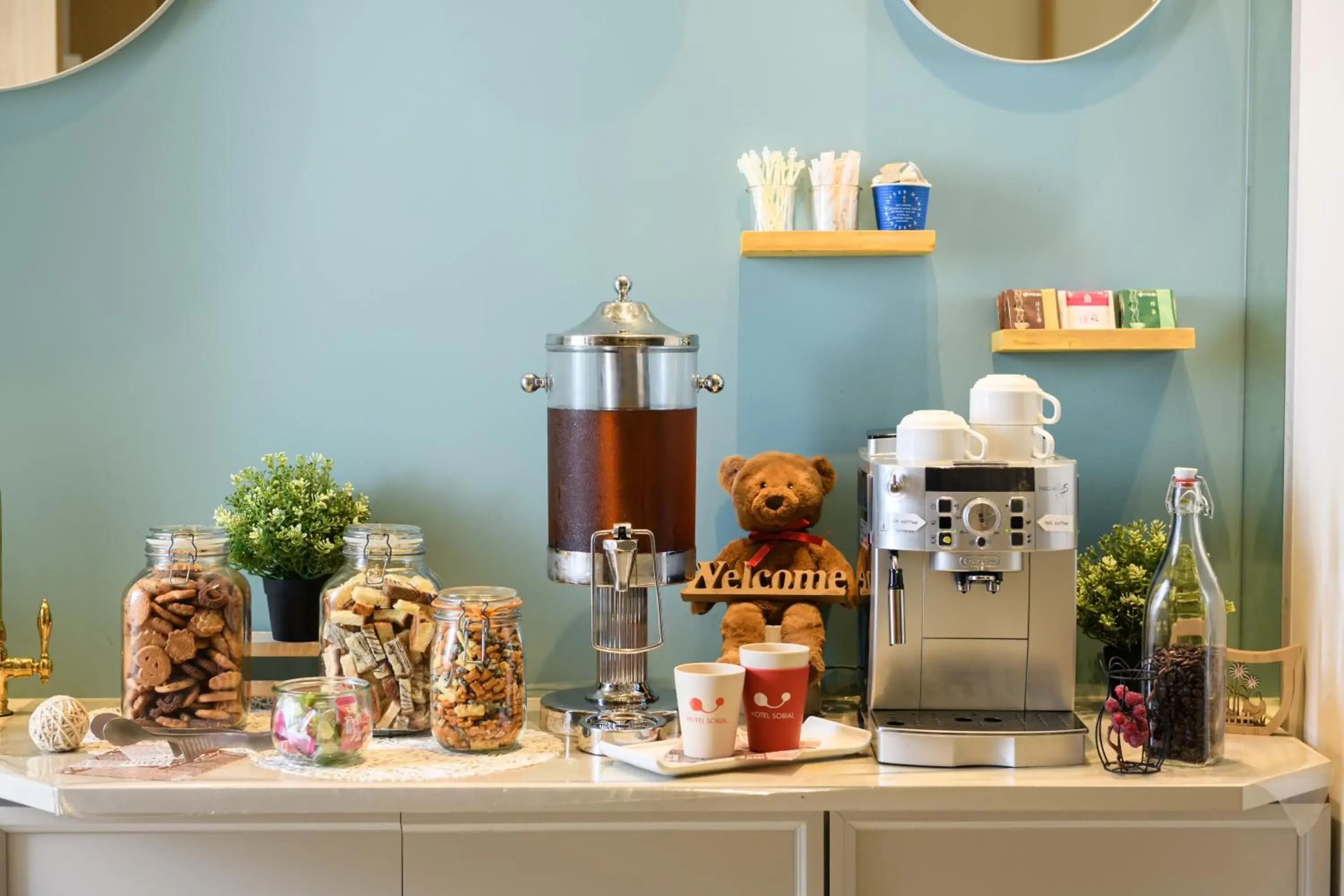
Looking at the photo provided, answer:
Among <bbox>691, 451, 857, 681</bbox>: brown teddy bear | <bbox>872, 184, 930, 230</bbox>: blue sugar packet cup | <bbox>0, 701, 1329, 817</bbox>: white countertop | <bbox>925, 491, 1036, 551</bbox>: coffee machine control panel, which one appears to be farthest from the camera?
<bbox>872, 184, 930, 230</bbox>: blue sugar packet cup

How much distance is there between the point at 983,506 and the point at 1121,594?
363 millimetres

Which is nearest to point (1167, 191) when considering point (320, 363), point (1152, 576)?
point (1152, 576)

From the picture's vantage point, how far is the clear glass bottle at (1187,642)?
162cm

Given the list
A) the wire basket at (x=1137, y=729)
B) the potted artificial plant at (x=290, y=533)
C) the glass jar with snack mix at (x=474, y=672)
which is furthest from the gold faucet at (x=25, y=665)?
the wire basket at (x=1137, y=729)

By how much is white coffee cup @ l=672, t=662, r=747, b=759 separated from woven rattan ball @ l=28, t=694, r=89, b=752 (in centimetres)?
77

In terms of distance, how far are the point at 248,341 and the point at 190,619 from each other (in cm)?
51

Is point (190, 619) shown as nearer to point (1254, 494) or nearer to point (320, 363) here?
point (320, 363)

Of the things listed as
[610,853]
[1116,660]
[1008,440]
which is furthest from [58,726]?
[1116,660]

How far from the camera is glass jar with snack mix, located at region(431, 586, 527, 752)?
1630 mm

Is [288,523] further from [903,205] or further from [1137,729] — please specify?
[1137,729]

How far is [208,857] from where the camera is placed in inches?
61.2

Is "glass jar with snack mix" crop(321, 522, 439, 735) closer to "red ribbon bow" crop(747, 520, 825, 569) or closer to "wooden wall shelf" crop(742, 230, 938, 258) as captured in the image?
"red ribbon bow" crop(747, 520, 825, 569)

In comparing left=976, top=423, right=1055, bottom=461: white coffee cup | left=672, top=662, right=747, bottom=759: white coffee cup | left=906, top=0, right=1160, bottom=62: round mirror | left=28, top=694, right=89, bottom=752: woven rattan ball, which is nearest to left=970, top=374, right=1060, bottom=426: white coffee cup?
left=976, top=423, right=1055, bottom=461: white coffee cup

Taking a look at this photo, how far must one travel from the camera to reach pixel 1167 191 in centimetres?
199
